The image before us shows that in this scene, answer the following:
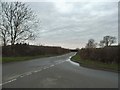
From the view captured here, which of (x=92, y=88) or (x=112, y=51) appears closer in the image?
(x=92, y=88)

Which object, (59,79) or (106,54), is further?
(106,54)

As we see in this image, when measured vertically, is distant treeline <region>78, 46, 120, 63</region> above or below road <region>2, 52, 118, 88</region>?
above

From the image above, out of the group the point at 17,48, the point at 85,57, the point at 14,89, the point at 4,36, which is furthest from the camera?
the point at 17,48

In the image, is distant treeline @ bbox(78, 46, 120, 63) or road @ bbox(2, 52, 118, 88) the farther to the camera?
distant treeline @ bbox(78, 46, 120, 63)

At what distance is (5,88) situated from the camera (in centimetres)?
954

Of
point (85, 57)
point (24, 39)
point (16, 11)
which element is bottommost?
point (85, 57)

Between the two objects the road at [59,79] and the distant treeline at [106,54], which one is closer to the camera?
the road at [59,79]

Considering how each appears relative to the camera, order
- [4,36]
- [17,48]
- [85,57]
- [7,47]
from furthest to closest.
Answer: [17,48] → [7,47] → [4,36] → [85,57]

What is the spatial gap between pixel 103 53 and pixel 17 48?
3108cm

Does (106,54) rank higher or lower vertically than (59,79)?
higher

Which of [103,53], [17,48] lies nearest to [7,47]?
[17,48]

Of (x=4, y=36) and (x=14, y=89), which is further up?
(x=4, y=36)

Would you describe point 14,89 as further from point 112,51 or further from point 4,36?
point 4,36

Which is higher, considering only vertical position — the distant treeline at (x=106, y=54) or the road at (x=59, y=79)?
the distant treeline at (x=106, y=54)
